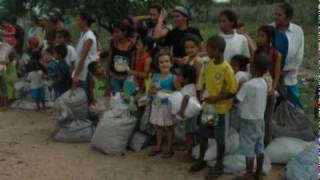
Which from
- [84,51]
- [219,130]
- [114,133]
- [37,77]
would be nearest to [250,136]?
[219,130]

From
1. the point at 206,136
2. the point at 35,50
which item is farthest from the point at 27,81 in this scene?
the point at 206,136

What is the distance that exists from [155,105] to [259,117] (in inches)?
55.9

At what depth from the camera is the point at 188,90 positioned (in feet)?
20.1

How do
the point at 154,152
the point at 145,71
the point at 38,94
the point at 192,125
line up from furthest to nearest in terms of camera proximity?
the point at 38,94
the point at 145,71
the point at 154,152
the point at 192,125

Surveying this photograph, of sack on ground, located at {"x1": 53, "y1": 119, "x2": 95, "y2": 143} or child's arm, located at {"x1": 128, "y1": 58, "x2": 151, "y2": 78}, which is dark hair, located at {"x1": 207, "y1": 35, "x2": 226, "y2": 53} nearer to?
child's arm, located at {"x1": 128, "y1": 58, "x2": 151, "y2": 78}

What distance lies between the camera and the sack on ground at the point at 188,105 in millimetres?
5988

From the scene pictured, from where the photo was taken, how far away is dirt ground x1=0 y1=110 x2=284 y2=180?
5879 millimetres

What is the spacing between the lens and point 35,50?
30.5 ft

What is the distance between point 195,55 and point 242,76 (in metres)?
0.74

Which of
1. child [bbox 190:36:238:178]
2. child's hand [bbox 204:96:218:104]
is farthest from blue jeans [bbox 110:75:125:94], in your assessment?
child's hand [bbox 204:96:218:104]

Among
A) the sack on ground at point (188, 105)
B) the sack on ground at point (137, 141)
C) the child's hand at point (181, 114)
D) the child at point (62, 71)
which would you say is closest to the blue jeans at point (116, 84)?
the sack on ground at point (137, 141)

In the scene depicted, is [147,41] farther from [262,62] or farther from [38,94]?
[38,94]

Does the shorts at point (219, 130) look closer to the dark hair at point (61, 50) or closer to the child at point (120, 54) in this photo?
the child at point (120, 54)

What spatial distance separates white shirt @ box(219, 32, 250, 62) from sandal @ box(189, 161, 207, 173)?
3.75ft
